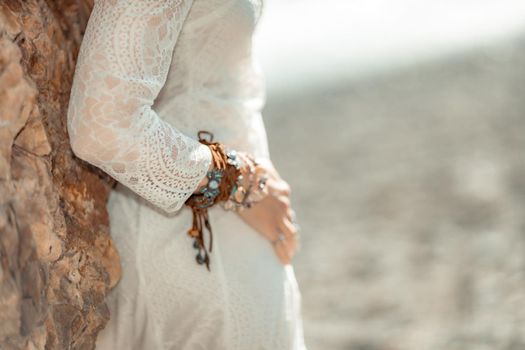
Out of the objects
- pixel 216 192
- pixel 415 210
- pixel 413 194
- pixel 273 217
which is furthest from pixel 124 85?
pixel 413 194

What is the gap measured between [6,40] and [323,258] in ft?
11.6

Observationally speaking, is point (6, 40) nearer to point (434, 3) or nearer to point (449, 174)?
point (449, 174)

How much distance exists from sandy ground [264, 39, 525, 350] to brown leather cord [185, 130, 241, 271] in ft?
6.30

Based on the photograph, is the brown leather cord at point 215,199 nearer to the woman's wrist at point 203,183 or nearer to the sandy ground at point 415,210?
the woman's wrist at point 203,183

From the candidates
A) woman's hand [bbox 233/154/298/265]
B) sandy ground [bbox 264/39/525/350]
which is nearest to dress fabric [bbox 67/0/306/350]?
woman's hand [bbox 233/154/298/265]

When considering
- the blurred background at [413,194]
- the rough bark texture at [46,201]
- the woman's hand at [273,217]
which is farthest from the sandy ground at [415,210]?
the rough bark texture at [46,201]

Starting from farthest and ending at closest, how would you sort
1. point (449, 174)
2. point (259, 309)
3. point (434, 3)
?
point (434, 3)
point (449, 174)
point (259, 309)

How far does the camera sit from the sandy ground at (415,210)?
347 centimetres

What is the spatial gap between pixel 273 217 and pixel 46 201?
0.49 meters

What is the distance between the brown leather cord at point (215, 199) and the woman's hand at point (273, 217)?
70 mm

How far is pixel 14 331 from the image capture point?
1.08 meters

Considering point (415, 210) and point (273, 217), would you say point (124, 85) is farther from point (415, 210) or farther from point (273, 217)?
point (415, 210)

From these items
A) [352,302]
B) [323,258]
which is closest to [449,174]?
[323,258]

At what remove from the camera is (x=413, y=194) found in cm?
504
